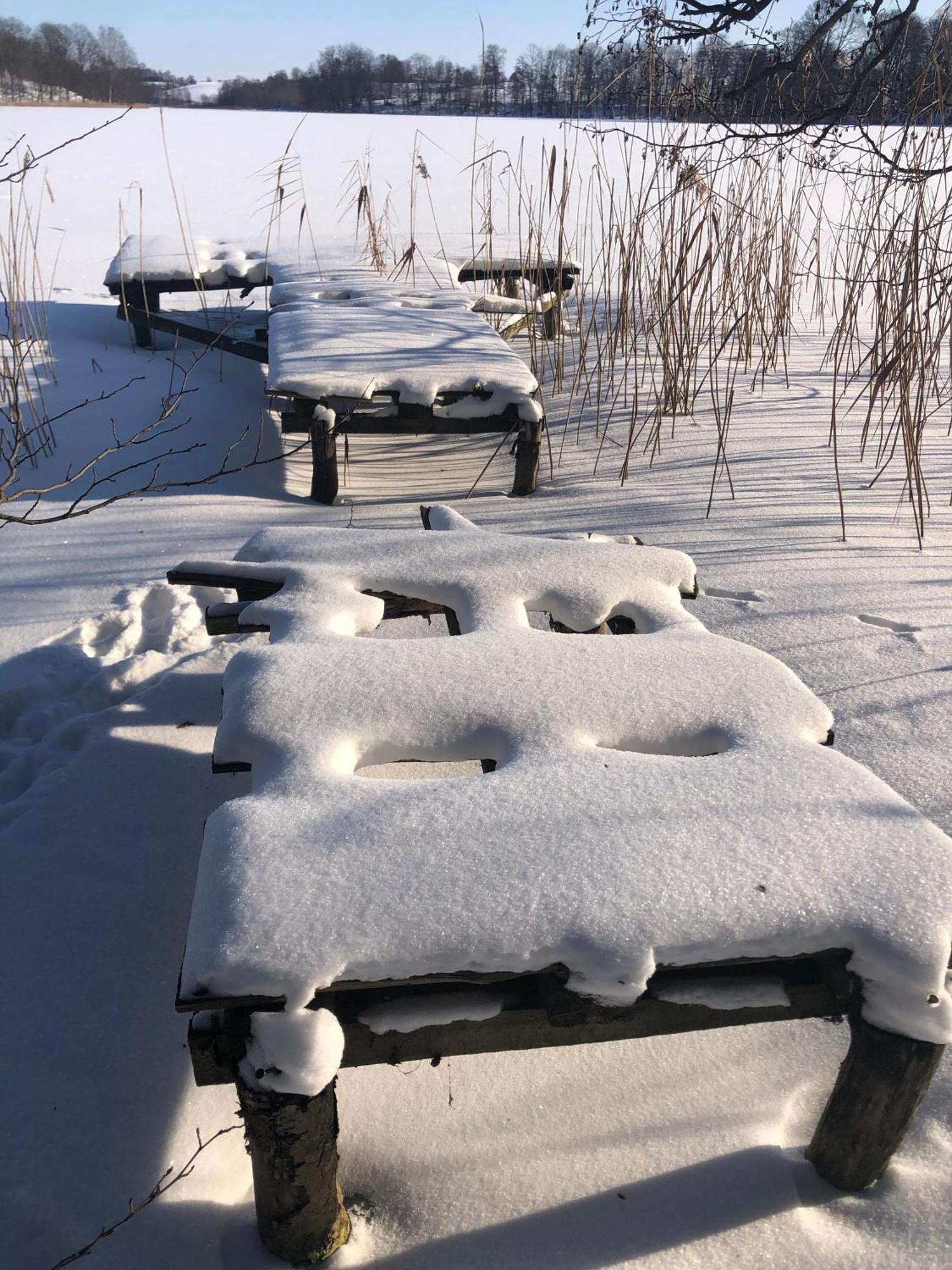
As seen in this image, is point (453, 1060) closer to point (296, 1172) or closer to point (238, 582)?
point (296, 1172)

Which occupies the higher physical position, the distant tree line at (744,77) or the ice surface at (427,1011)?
the distant tree line at (744,77)

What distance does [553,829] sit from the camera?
3.13ft

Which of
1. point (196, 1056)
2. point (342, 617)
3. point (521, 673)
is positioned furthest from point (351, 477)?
point (196, 1056)

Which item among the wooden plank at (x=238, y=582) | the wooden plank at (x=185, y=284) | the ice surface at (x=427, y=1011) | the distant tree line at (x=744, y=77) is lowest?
the wooden plank at (x=185, y=284)

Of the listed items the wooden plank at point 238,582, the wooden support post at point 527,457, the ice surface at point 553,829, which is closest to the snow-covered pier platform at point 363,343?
the wooden support post at point 527,457

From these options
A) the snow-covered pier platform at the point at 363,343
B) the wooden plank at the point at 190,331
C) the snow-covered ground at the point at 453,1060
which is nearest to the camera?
the snow-covered ground at the point at 453,1060

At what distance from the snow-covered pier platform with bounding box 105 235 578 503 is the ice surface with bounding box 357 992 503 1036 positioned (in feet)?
4.70

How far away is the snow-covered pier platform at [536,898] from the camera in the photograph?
829 millimetres

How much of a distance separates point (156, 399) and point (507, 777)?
3364 mm

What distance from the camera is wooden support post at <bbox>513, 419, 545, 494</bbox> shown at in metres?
2.99

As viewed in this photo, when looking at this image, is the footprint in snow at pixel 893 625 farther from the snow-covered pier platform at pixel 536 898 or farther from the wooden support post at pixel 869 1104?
the wooden support post at pixel 869 1104

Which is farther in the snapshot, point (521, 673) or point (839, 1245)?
point (521, 673)

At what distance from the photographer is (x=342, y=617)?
1.50 meters

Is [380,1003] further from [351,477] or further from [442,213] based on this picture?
[442,213]
